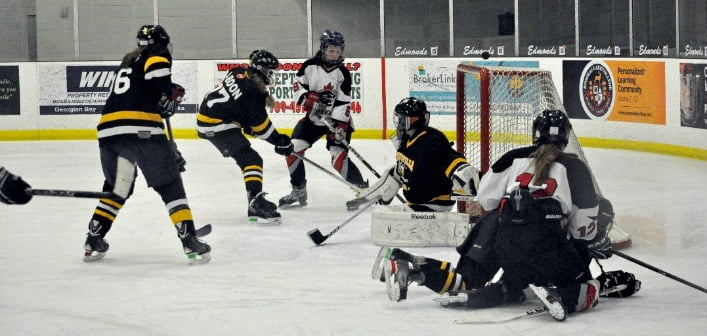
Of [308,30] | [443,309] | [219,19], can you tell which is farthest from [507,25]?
[443,309]

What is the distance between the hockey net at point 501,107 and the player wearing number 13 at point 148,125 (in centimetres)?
174

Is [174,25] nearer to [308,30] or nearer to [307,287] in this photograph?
[308,30]

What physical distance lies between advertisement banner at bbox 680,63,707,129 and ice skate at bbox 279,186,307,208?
3.68 m

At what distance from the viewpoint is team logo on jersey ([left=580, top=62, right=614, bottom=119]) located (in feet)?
36.9

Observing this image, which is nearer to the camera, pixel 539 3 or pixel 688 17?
pixel 688 17

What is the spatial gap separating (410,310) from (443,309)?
0.13 meters

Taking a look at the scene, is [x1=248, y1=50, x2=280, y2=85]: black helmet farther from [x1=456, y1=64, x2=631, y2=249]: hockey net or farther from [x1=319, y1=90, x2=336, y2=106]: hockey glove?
[x1=456, y1=64, x2=631, y2=249]: hockey net

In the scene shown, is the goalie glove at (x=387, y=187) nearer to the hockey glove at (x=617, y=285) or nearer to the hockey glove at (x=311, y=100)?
the hockey glove at (x=617, y=285)

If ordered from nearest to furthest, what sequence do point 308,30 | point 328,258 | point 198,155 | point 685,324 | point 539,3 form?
point 685,324, point 328,258, point 198,155, point 539,3, point 308,30

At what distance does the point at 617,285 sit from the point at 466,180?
2.40 feet

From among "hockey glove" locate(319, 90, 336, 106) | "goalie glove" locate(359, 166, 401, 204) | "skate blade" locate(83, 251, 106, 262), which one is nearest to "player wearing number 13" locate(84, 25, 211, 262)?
"skate blade" locate(83, 251, 106, 262)

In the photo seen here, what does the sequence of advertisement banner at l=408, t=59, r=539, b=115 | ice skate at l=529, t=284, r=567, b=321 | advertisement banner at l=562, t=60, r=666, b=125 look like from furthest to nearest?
1. advertisement banner at l=408, t=59, r=539, b=115
2. advertisement banner at l=562, t=60, r=666, b=125
3. ice skate at l=529, t=284, r=567, b=321

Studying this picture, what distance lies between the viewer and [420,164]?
5379 millimetres

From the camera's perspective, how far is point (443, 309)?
4.75 metres
